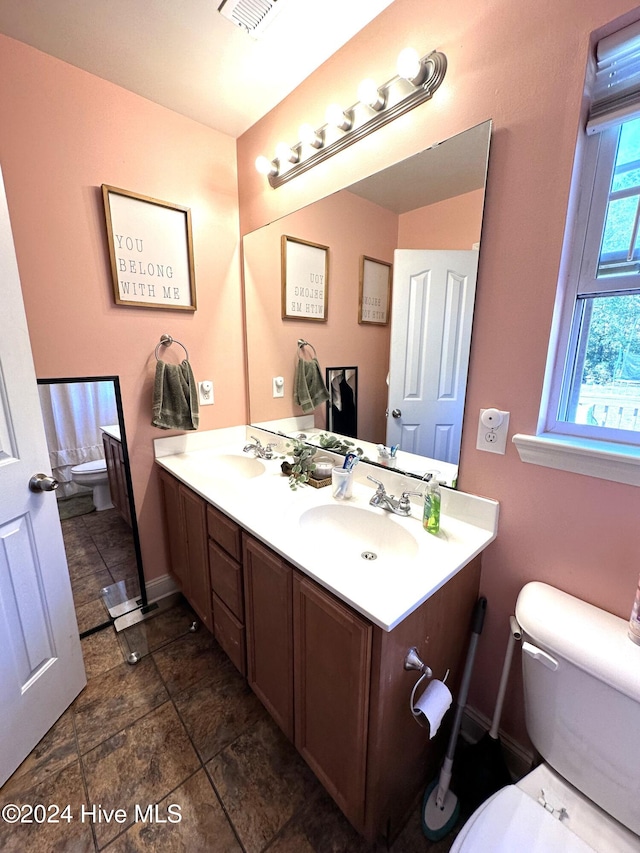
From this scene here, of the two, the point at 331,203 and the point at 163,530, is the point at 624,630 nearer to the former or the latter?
the point at 331,203

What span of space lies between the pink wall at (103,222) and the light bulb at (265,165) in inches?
11.6

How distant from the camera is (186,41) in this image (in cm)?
120

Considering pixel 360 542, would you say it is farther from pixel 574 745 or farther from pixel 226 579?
pixel 574 745

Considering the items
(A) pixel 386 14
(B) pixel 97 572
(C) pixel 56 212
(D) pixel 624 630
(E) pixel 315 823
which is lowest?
(E) pixel 315 823

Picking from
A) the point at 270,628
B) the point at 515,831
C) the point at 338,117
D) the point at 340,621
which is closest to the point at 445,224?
the point at 338,117

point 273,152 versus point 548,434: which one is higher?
point 273,152

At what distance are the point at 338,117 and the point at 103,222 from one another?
1024mm

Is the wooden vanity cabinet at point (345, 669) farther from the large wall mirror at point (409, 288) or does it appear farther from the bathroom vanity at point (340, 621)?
the large wall mirror at point (409, 288)

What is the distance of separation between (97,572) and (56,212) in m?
1.65

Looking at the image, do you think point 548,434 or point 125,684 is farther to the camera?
point 125,684

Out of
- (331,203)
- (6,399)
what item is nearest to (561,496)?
(331,203)

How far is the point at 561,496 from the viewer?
3.04ft

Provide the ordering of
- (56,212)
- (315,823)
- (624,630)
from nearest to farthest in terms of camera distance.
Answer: (624,630)
(315,823)
(56,212)

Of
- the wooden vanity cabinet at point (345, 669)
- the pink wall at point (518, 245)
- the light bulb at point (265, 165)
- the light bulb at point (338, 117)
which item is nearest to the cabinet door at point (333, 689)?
the wooden vanity cabinet at point (345, 669)
